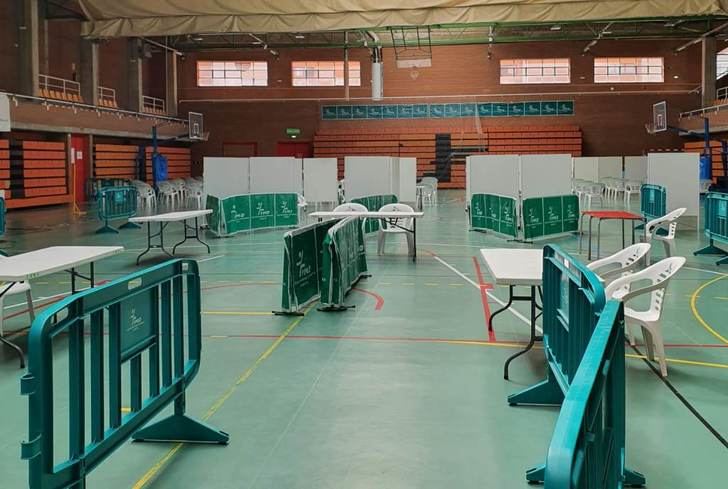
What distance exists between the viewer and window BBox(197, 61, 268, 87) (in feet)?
153

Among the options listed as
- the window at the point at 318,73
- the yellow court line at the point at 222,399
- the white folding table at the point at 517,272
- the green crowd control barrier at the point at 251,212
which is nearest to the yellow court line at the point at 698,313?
the white folding table at the point at 517,272

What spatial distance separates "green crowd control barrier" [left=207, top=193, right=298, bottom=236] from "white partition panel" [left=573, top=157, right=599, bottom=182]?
74.5 feet

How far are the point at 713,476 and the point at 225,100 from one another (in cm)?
4457

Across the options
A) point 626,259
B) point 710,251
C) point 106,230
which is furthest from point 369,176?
point 626,259

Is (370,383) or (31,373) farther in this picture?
(370,383)

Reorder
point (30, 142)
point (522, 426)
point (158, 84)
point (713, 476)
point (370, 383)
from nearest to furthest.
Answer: point (713, 476) < point (522, 426) < point (370, 383) < point (30, 142) < point (158, 84)

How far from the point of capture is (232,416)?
6129 millimetres

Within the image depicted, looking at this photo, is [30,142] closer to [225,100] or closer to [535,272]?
[225,100]

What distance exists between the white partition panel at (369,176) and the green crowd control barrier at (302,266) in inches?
490

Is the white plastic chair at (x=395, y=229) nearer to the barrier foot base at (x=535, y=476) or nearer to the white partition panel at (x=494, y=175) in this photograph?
the white partition panel at (x=494, y=175)

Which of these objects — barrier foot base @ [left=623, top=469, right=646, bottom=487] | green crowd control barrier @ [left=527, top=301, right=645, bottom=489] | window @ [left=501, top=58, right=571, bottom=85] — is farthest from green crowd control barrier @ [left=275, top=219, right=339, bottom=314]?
window @ [left=501, top=58, right=571, bottom=85]

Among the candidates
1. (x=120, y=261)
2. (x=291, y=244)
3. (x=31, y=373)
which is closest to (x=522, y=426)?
(x=31, y=373)

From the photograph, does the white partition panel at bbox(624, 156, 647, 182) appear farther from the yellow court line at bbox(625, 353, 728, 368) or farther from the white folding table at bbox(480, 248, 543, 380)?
the yellow court line at bbox(625, 353, 728, 368)

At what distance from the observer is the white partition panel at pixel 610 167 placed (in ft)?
138
